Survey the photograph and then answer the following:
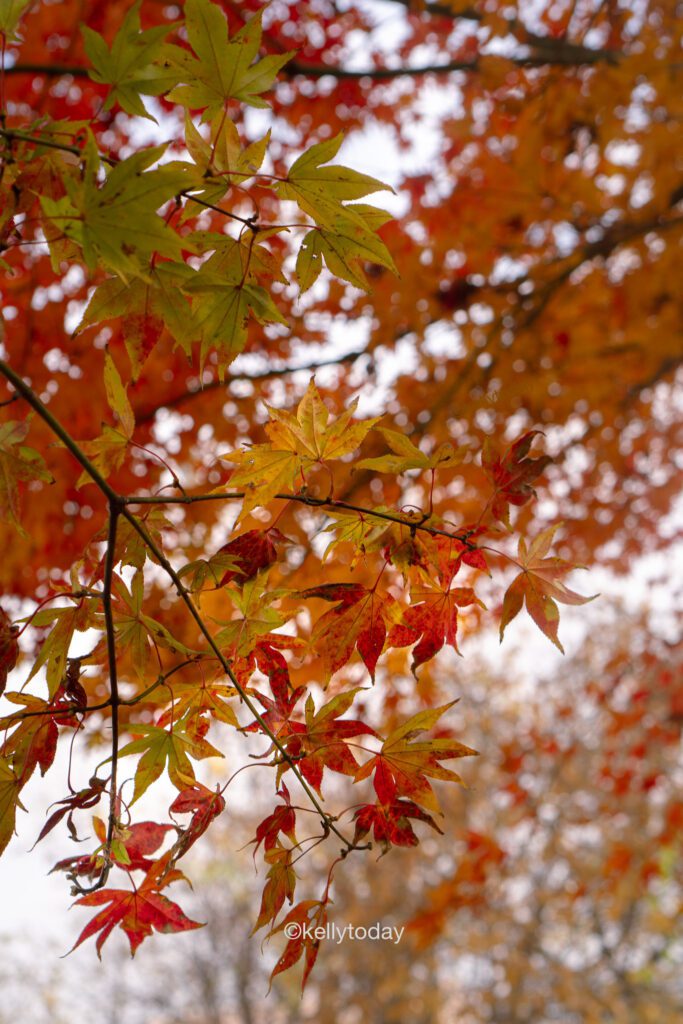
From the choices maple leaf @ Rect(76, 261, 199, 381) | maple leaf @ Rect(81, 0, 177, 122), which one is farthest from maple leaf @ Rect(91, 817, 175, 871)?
maple leaf @ Rect(81, 0, 177, 122)

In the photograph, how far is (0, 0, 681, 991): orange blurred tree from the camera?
2.53 ft

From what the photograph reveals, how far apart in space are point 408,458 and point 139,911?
600 mm

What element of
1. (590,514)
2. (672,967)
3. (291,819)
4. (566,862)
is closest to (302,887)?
(566,862)

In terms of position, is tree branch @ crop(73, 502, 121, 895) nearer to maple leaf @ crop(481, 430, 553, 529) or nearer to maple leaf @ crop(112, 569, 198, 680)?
maple leaf @ crop(112, 569, 198, 680)

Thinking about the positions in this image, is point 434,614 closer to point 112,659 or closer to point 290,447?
point 290,447

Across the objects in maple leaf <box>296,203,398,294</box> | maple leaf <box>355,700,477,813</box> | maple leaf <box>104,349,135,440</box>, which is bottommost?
maple leaf <box>355,700,477,813</box>

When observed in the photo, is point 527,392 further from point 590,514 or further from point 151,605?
point 590,514

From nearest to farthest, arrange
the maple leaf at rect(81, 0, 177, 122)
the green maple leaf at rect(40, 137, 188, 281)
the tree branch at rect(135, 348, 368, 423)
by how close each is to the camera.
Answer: the green maple leaf at rect(40, 137, 188, 281)
the maple leaf at rect(81, 0, 177, 122)
the tree branch at rect(135, 348, 368, 423)

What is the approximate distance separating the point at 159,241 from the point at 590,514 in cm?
422

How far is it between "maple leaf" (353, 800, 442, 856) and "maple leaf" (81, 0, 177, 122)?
29.3 inches

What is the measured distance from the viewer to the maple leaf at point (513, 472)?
0.82 meters

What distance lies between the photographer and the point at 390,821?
84cm

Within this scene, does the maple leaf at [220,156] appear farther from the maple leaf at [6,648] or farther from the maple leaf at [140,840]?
the maple leaf at [140,840]

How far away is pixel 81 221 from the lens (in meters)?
0.61
